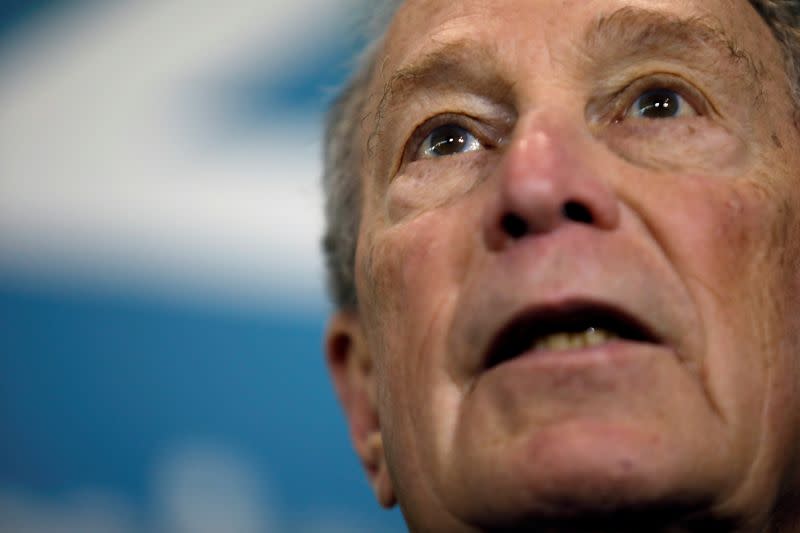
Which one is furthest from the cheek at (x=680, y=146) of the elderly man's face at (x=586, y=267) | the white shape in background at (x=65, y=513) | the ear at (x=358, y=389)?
the white shape in background at (x=65, y=513)

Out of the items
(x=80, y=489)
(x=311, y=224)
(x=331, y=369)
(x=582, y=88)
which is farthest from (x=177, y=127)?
(x=582, y=88)

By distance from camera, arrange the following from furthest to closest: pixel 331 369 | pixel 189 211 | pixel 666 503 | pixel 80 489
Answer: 1. pixel 189 211
2. pixel 80 489
3. pixel 331 369
4. pixel 666 503

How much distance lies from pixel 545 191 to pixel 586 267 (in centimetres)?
8

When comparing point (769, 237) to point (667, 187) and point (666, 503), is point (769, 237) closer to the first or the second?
point (667, 187)

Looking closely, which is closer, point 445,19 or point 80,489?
point 445,19

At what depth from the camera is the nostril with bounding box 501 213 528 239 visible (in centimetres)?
82

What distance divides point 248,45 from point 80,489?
1.00 meters

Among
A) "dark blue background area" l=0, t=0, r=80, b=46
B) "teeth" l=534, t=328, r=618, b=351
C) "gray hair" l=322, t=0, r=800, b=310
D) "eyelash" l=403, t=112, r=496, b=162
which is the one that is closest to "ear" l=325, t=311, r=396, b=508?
"gray hair" l=322, t=0, r=800, b=310

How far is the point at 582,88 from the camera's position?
0.93 metres

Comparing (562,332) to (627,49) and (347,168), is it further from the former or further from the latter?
(347,168)

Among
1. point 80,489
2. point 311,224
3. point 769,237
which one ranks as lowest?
point 80,489

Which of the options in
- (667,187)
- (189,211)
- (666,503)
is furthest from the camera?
(189,211)

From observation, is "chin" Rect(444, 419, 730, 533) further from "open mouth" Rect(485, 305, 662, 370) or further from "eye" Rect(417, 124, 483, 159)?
"eye" Rect(417, 124, 483, 159)

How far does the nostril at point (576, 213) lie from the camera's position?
81 cm
